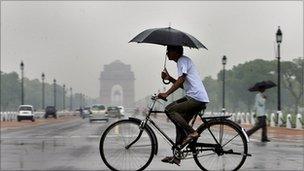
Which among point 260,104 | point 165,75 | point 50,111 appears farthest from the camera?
point 50,111

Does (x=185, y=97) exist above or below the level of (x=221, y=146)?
above

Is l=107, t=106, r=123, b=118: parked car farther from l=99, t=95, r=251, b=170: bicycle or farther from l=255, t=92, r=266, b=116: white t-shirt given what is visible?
l=99, t=95, r=251, b=170: bicycle

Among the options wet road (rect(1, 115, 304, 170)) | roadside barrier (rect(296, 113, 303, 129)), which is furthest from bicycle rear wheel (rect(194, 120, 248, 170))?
roadside barrier (rect(296, 113, 303, 129))

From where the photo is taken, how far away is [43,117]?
322 feet

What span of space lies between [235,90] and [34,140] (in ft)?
341

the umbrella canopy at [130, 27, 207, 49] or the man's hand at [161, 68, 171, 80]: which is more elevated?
the umbrella canopy at [130, 27, 207, 49]

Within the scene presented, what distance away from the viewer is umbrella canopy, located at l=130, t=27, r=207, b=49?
4.12m

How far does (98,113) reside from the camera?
6775 centimetres

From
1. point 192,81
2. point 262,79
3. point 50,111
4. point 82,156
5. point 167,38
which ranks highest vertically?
point 262,79

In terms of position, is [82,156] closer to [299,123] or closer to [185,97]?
[299,123]

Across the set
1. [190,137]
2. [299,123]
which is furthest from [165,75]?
[299,123]

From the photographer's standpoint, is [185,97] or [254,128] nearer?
[185,97]

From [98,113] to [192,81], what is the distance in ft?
209

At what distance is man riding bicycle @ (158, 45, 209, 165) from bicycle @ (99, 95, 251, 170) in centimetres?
6
